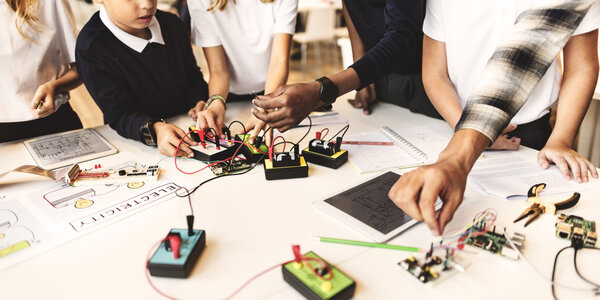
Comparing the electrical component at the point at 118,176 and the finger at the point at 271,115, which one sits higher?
the finger at the point at 271,115

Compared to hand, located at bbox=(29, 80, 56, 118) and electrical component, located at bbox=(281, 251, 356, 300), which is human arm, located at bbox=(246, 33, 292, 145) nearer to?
hand, located at bbox=(29, 80, 56, 118)

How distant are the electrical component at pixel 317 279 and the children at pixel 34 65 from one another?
3.71 ft

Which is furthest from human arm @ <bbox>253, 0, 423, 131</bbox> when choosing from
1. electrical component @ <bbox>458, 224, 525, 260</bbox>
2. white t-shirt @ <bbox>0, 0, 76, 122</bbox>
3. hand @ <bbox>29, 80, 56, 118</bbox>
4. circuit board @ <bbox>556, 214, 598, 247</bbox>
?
white t-shirt @ <bbox>0, 0, 76, 122</bbox>

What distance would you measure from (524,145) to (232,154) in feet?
2.99

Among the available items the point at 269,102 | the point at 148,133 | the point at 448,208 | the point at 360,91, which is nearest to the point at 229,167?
the point at 269,102

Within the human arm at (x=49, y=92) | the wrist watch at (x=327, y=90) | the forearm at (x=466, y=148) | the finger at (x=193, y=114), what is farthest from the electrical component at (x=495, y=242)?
the human arm at (x=49, y=92)

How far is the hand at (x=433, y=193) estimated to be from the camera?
690 millimetres

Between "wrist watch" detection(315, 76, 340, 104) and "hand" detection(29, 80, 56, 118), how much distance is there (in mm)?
923

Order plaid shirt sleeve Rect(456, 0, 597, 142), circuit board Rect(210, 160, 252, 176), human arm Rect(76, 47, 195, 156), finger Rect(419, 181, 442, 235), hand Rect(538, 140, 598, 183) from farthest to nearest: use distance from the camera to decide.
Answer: human arm Rect(76, 47, 195, 156) → circuit board Rect(210, 160, 252, 176) → hand Rect(538, 140, 598, 183) → plaid shirt sleeve Rect(456, 0, 597, 142) → finger Rect(419, 181, 442, 235)

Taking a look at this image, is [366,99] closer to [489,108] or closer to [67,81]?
[489,108]

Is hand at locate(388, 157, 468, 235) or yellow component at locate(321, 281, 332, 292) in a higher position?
hand at locate(388, 157, 468, 235)

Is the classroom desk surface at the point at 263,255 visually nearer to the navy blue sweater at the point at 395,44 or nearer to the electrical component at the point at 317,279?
the electrical component at the point at 317,279

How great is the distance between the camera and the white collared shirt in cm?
133

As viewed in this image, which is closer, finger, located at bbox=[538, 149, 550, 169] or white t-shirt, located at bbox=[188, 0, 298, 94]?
finger, located at bbox=[538, 149, 550, 169]
